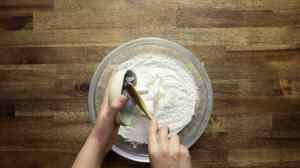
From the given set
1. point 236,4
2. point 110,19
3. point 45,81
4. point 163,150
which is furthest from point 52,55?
point 236,4

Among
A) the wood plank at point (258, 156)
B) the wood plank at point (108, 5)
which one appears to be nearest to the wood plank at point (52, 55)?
the wood plank at point (108, 5)

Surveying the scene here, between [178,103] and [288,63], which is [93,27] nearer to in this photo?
[178,103]

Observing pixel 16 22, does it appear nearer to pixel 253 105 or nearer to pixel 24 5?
pixel 24 5

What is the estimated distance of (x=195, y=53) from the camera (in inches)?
30.0

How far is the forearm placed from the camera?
2.19 feet

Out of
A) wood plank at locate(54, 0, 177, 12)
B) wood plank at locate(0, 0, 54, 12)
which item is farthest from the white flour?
wood plank at locate(0, 0, 54, 12)

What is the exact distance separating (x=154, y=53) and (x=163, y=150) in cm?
25

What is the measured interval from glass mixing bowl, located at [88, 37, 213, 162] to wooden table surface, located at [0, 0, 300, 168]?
27 mm

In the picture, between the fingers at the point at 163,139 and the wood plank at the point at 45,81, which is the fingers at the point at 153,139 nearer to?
the fingers at the point at 163,139

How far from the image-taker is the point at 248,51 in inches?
30.3

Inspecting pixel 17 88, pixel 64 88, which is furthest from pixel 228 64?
pixel 17 88

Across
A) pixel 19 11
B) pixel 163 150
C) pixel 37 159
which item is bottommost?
pixel 37 159

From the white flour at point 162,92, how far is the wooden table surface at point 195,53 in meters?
0.07

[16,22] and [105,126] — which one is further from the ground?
[16,22]
